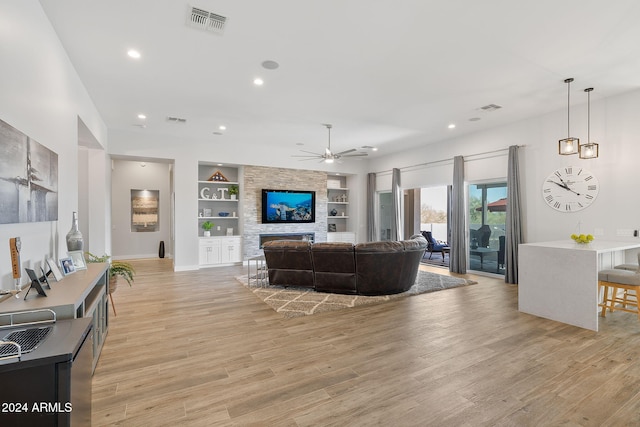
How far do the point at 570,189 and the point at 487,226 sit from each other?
175 cm

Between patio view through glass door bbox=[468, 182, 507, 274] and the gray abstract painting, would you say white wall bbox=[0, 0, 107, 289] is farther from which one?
patio view through glass door bbox=[468, 182, 507, 274]

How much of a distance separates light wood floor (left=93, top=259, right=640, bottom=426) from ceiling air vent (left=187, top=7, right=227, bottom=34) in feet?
10.6

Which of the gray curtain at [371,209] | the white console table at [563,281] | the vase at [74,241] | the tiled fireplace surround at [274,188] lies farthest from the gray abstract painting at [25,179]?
the gray curtain at [371,209]

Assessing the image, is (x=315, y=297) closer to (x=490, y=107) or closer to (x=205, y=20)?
(x=205, y=20)

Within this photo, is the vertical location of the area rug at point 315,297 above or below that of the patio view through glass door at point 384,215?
below

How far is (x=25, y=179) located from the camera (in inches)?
93.8

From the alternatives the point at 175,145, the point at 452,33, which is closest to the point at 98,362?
the point at 452,33

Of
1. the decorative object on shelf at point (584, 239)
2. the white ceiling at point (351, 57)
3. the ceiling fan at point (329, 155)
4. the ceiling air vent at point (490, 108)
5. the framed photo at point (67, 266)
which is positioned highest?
the white ceiling at point (351, 57)

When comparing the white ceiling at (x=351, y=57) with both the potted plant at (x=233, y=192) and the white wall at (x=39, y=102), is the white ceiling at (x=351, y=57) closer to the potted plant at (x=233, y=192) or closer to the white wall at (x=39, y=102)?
the white wall at (x=39, y=102)

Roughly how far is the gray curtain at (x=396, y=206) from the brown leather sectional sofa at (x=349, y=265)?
3854mm

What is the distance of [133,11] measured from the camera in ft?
9.38

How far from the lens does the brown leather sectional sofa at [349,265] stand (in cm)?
494

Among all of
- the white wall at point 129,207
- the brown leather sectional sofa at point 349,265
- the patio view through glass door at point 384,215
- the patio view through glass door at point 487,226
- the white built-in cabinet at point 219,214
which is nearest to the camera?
the brown leather sectional sofa at point 349,265

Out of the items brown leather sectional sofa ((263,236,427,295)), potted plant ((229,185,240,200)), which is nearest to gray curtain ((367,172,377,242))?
potted plant ((229,185,240,200))
